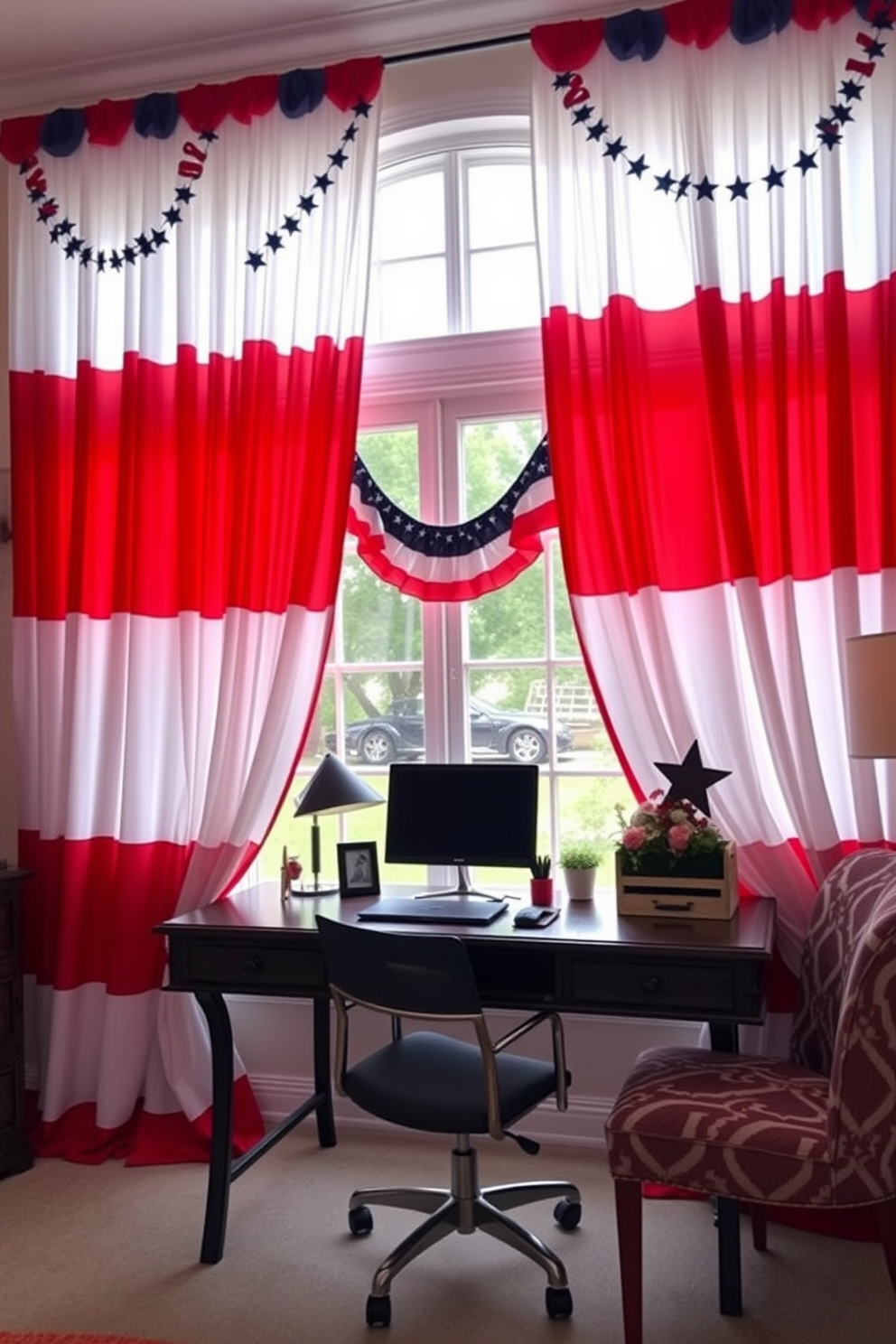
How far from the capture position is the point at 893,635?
90.0 inches

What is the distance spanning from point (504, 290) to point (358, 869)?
73.1 inches

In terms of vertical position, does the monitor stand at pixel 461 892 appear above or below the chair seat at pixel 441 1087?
above

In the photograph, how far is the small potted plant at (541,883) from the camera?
293cm

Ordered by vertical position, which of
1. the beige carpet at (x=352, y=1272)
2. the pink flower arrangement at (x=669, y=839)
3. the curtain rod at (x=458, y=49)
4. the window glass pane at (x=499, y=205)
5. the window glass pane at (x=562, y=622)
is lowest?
the beige carpet at (x=352, y=1272)

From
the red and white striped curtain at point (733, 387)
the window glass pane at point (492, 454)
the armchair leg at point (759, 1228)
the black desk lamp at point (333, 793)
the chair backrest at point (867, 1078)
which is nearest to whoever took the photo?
the chair backrest at point (867, 1078)

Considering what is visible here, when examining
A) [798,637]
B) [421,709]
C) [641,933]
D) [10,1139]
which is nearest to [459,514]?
[421,709]

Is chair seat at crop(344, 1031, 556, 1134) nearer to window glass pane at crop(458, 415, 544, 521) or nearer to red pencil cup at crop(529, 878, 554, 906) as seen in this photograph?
red pencil cup at crop(529, 878, 554, 906)

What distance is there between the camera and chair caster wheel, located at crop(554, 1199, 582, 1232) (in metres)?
2.80

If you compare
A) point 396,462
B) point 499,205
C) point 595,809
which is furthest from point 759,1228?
point 499,205

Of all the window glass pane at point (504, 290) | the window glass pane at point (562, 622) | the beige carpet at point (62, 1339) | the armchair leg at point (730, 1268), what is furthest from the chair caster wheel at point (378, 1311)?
the window glass pane at point (504, 290)

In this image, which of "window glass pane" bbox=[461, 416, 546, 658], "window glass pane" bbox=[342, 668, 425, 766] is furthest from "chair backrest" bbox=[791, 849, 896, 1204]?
"window glass pane" bbox=[342, 668, 425, 766]

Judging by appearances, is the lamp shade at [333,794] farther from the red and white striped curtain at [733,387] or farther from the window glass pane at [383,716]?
the red and white striped curtain at [733,387]

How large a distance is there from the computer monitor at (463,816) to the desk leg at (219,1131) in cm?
60

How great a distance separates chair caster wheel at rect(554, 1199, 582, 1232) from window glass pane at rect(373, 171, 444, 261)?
2.83 m
